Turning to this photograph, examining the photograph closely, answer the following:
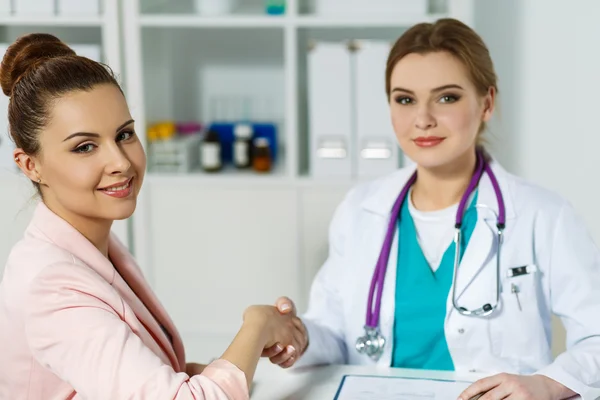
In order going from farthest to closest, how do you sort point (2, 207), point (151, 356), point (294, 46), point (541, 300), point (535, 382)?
point (2, 207), point (294, 46), point (541, 300), point (535, 382), point (151, 356)

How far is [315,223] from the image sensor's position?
2.86 m

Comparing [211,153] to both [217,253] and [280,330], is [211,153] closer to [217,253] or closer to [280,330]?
[217,253]

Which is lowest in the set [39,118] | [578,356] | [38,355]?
[578,356]

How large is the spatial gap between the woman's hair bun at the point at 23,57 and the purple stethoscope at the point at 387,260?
764mm

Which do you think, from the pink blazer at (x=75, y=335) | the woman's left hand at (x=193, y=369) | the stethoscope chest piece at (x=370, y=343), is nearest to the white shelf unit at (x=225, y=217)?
the stethoscope chest piece at (x=370, y=343)

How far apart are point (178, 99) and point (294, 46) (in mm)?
722

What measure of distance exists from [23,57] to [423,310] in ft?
2.97

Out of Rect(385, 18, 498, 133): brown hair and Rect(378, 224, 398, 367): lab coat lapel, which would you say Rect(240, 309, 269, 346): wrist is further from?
Rect(385, 18, 498, 133): brown hair

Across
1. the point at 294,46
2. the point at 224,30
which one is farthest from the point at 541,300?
the point at 224,30

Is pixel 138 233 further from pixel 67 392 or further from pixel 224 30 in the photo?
pixel 67 392

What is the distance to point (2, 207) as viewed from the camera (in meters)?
2.97

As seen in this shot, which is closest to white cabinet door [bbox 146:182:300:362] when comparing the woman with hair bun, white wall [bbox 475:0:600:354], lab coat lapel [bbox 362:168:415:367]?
white wall [bbox 475:0:600:354]

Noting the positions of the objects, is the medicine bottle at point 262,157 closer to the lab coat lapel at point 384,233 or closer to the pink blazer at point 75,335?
the lab coat lapel at point 384,233

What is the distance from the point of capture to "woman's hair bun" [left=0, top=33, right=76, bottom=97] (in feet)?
4.30
